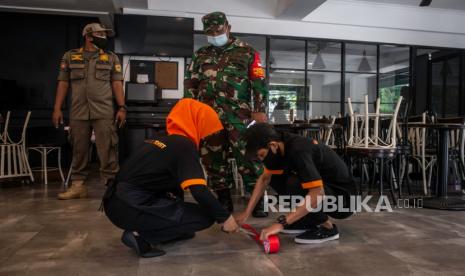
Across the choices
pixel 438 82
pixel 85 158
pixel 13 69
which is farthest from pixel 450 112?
pixel 13 69

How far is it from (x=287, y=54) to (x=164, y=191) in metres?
6.47

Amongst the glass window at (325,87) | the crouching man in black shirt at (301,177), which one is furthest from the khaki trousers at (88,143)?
the glass window at (325,87)

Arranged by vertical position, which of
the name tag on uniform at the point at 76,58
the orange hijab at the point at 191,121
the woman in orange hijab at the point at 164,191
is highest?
the name tag on uniform at the point at 76,58

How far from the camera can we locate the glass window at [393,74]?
24.6ft

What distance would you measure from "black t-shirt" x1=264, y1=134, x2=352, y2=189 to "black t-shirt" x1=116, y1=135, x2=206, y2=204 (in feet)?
1.54

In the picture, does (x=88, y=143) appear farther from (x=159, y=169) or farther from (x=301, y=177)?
(x=301, y=177)

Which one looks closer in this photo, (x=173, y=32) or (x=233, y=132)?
(x=233, y=132)

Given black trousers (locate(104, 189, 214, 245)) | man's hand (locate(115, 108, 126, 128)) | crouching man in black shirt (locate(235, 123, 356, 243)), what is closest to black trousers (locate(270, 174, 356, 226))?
crouching man in black shirt (locate(235, 123, 356, 243))

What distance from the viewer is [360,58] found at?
8.94 metres

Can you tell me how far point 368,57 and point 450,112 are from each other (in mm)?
2174

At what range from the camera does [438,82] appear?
7.57m

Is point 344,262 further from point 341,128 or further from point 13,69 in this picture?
point 13,69

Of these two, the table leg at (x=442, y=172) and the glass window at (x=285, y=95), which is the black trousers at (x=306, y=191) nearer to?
the table leg at (x=442, y=172)

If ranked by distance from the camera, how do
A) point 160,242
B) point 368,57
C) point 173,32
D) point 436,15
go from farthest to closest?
1. point 368,57
2. point 436,15
3. point 173,32
4. point 160,242
